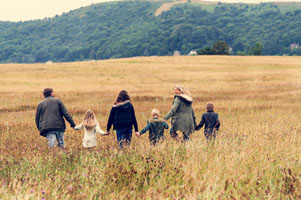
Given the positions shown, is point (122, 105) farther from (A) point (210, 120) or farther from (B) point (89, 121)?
(A) point (210, 120)

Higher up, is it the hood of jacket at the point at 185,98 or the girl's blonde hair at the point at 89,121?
the hood of jacket at the point at 185,98

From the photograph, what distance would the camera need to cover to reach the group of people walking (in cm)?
877

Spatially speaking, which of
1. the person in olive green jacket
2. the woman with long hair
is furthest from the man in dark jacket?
the person in olive green jacket

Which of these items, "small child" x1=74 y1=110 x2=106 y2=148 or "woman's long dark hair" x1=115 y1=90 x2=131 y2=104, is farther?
"woman's long dark hair" x1=115 y1=90 x2=131 y2=104

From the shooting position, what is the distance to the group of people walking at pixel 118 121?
8.77m

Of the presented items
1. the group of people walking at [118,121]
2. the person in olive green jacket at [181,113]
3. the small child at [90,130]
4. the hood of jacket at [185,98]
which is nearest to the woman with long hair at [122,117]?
the group of people walking at [118,121]

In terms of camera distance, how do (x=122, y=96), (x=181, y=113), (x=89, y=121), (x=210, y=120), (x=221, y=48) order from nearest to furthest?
1. (x=89, y=121)
2. (x=122, y=96)
3. (x=181, y=113)
4. (x=210, y=120)
5. (x=221, y=48)

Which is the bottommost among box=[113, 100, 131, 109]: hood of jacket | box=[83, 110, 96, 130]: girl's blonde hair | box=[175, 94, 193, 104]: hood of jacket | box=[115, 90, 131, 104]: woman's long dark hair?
box=[83, 110, 96, 130]: girl's blonde hair

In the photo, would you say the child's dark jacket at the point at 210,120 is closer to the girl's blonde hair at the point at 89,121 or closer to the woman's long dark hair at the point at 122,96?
the woman's long dark hair at the point at 122,96

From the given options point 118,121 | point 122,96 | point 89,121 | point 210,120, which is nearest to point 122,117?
point 118,121

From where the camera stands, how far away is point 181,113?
935 cm

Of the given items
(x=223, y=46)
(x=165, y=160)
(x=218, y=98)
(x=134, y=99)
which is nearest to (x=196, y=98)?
(x=218, y=98)

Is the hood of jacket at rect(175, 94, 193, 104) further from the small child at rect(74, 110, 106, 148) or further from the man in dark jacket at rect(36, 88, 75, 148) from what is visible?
the man in dark jacket at rect(36, 88, 75, 148)

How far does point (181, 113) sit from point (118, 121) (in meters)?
1.51
